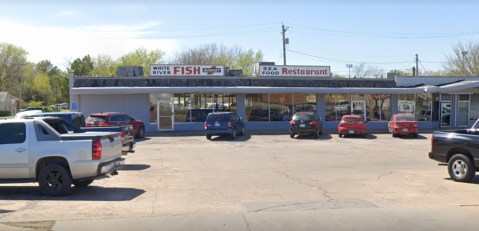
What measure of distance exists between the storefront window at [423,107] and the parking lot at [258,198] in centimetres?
2104

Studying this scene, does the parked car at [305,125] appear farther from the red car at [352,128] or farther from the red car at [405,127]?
the red car at [405,127]

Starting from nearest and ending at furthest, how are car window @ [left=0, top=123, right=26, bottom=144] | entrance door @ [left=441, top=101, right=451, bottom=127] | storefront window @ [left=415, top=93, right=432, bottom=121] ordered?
car window @ [left=0, top=123, right=26, bottom=144] → storefront window @ [left=415, top=93, right=432, bottom=121] → entrance door @ [left=441, top=101, right=451, bottom=127]

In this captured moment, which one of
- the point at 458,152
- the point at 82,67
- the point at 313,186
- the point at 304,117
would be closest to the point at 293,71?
the point at 304,117

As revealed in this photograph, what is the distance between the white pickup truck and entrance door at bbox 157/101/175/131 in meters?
23.2

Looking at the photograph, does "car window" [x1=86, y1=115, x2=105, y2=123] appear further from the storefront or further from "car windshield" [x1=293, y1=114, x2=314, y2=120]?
"car windshield" [x1=293, y1=114, x2=314, y2=120]

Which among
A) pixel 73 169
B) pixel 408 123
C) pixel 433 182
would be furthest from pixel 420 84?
pixel 73 169

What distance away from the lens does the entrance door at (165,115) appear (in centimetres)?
3409

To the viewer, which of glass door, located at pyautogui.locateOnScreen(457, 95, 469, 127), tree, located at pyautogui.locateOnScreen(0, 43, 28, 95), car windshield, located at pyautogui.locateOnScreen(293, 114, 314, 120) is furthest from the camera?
tree, located at pyautogui.locateOnScreen(0, 43, 28, 95)

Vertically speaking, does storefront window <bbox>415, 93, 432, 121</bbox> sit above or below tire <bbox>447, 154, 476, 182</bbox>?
above

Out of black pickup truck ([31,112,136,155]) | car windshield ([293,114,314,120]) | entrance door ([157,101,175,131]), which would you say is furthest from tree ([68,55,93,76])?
black pickup truck ([31,112,136,155])

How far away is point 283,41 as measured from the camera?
61.3m

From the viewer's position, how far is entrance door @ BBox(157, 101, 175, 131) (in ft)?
112

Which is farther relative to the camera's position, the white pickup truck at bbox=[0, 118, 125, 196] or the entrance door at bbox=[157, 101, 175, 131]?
the entrance door at bbox=[157, 101, 175, 131]

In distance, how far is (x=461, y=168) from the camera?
12.6 metres
